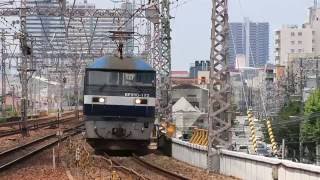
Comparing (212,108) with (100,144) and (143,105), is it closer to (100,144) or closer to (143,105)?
(143,105)

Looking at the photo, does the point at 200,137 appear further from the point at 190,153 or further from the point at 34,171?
the point at 34,171

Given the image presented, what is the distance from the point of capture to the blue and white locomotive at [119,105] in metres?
23.4

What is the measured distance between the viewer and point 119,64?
78.9 ft

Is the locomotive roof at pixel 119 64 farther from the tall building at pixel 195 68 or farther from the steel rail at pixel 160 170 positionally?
the tall building at pixel 195 68

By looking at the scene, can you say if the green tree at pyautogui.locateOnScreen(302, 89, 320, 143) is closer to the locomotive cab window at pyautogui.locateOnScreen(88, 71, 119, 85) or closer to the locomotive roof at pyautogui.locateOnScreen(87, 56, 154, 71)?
the locomotive roof at pyautogui.locateOnScreen(87, 56, 154, 71)

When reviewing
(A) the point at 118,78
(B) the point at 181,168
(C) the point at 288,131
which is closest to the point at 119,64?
(A) the point at 118,78

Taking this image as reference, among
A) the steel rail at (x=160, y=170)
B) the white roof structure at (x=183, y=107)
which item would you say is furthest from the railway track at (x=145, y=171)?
the white roof structure at (x=183, y=107)

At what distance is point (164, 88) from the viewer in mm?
34875

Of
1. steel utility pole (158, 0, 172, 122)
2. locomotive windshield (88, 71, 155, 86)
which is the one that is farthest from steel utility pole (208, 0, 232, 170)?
steel utility pole (158, 0, 172, 122)

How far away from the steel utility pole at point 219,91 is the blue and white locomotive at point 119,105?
3.19 metres

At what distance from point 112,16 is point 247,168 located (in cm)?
2784

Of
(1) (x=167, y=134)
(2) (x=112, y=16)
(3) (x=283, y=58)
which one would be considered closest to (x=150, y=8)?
(2) (x=112, y=16)

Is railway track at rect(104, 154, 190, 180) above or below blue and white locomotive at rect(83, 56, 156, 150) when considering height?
below

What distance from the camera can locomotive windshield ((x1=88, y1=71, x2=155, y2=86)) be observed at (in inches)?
934
